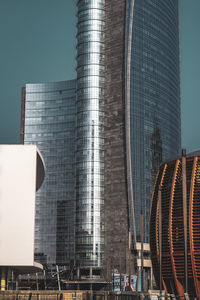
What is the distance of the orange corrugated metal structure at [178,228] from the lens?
89.8 m

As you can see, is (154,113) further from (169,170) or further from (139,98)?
(169,170)

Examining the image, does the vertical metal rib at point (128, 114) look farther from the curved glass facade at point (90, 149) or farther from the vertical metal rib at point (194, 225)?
the vertical metal rib at point (194, 225)

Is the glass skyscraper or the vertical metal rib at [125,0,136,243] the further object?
the glass skyscraper

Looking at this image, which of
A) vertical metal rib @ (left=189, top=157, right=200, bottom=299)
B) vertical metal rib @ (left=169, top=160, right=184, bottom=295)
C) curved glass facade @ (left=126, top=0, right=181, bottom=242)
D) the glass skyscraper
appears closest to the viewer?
vertical metal rib @ (left=189, top=157, right=200, bottom=299)

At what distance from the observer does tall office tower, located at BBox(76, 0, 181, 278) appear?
182500 mm

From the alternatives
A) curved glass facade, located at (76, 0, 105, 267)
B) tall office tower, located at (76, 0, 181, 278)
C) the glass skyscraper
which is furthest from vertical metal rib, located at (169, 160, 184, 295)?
curved glass facade, located at (76, 0, 105, 267)

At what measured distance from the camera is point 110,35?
19862 centimetres

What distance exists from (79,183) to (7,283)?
4685 inches

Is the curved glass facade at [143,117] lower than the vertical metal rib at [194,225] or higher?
higher

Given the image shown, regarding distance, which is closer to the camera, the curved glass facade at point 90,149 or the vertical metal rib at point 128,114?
the vertical metal rib at point 128,114

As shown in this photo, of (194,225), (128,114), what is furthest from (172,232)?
(128,114)

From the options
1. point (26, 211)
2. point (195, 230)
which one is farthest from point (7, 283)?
point (195, 230)

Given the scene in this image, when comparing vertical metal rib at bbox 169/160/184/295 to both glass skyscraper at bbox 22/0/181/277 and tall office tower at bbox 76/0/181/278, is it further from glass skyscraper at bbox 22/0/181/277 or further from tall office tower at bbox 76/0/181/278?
tall office tower at bbox 76/0/181/278

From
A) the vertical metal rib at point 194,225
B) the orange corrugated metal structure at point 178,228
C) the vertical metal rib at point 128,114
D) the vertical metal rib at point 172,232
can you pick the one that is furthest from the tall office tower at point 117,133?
the vertical metal rib at point 194,225
